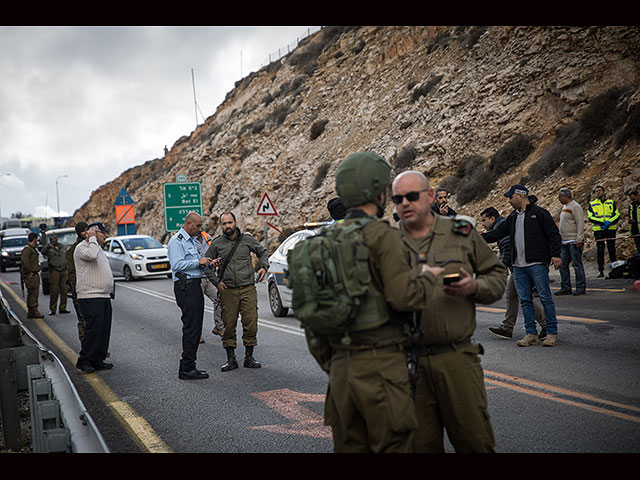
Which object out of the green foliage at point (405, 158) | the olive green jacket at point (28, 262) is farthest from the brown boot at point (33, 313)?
the green foliage at point (405, 158)

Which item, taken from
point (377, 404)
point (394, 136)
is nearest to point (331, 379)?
point (377, 404)

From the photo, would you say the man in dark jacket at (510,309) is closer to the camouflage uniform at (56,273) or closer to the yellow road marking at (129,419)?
the yellow road marking at (129,419)

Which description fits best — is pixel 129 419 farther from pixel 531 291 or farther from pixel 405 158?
pixel 405 158

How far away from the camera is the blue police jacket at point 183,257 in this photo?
8062 millimetres

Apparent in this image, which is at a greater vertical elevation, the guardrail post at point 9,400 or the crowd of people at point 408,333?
the crowd of people at point 408,333

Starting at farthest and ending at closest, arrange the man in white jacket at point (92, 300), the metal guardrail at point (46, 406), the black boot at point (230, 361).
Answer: the man in white jacket at point (92, 300)
the black boot at point (230, 361)
the metal guardrail at point (46, 406)

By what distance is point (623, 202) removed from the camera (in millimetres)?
17438

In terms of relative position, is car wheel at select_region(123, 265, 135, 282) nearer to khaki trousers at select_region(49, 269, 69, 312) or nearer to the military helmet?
khaki trousers at select_region(49, 269, 69, 312)

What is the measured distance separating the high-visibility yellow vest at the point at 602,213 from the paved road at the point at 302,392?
3.75 metres

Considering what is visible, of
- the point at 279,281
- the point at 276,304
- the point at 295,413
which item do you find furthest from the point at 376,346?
the point at 276,304

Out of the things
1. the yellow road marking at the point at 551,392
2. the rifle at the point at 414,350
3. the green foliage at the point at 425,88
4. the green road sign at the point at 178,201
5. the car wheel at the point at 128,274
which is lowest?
the yellow road marking at the point at 551,392

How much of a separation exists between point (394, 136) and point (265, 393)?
24.6m
